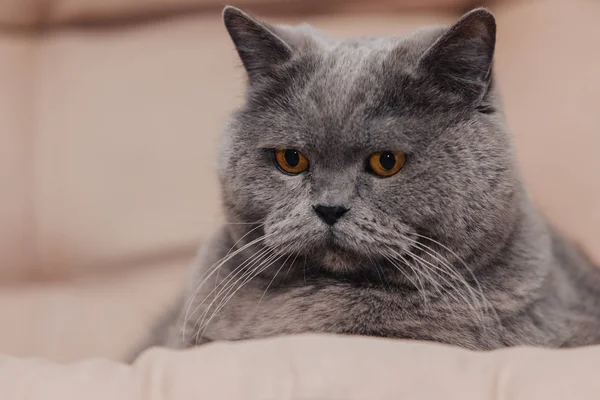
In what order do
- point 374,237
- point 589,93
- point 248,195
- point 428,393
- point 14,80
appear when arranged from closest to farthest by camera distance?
1. point 428,393
2. point 374,237
3. point 248,195
4. point 589,93
5. point 14,80

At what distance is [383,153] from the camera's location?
0.93m

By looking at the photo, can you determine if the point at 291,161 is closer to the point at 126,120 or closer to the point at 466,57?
the point at 466,57

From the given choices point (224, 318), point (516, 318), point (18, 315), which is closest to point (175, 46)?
point (18, 315)

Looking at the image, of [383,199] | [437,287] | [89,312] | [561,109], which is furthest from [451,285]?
[89,312]

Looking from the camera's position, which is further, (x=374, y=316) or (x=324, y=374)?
(x=374, y=316)

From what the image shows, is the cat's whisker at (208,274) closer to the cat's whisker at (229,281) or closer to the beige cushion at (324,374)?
the cat's whisker at (229,281)

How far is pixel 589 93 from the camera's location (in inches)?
58.6

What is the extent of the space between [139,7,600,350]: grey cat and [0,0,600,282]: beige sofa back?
58 cm

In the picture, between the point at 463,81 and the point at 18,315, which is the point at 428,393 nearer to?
the point at 463,81

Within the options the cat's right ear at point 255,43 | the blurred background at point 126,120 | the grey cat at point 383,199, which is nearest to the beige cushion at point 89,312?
the blurred background at point 126,120

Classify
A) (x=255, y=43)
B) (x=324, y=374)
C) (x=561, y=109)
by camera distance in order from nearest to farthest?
1. (x=324, y=374)
2. (x=255, y=43)
3. (x=561, y=109)

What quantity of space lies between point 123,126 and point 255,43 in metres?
0.70

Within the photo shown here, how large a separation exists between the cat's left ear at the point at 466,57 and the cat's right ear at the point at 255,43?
21 cm

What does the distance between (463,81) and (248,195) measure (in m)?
0.34
